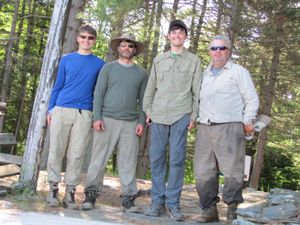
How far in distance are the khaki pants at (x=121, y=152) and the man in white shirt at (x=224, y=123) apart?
0.87 metres

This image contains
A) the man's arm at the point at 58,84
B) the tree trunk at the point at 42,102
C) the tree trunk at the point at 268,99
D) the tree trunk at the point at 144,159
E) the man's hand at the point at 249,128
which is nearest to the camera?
the man's hand at the point at 249,128

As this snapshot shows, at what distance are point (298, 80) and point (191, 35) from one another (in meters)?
4.28

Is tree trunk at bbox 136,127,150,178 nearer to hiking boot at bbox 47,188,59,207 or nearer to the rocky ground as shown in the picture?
the rocky ground

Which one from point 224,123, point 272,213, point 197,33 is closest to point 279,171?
point 197,33

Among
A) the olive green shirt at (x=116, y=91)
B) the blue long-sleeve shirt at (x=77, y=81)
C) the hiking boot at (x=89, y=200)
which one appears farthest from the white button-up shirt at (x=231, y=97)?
the hiking boot at (x=89, y=200)

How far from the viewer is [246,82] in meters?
5.32

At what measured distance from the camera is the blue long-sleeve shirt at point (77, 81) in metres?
5.79

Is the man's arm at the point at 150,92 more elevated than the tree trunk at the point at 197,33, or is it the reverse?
the tree trunk at the point at 197,33

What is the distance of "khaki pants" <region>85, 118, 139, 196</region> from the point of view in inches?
227

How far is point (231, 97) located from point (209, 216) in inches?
55.9

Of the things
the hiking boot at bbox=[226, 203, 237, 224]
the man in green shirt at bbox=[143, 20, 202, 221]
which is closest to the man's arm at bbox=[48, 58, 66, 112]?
the man in green shirt at bbox=[143, 20, 202, 221]

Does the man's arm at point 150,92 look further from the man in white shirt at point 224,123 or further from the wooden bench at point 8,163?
the wooden bench at point 8,163

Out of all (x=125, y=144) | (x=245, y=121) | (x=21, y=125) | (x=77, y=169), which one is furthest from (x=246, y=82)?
(x=21, y=125)

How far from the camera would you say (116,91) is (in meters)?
5.72
